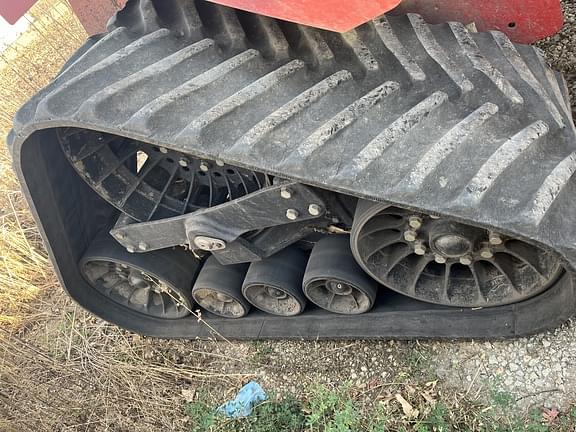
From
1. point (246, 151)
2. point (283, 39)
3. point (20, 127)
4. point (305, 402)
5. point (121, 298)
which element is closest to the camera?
point (246, 151)

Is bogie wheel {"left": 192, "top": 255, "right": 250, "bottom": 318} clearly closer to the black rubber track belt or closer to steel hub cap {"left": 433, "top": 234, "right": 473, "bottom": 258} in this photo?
the black rubber track belt

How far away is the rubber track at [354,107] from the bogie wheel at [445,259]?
12.2 inches

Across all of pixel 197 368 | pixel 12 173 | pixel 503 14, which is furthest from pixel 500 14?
pixel 12 173

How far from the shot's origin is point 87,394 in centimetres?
335

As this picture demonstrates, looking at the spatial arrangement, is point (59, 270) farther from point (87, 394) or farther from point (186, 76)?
point (186, 76)

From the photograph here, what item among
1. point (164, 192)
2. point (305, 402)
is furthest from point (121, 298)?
point (305, 402)

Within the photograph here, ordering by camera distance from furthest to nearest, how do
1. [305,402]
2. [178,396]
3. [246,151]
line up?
[178,396] → [305,402] → [246,151]

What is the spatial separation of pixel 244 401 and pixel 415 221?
45.6 inches

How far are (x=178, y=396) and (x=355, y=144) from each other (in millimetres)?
1629

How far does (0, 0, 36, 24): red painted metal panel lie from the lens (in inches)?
107

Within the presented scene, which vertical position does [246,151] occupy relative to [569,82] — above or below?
above

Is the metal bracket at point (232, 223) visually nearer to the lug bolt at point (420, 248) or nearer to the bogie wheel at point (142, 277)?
the bogie wheel at point (142, 277)

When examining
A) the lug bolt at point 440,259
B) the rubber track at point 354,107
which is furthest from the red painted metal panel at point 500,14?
the lug bolt at point 440,259

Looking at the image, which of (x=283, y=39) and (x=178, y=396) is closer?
(x=283, y=39)
